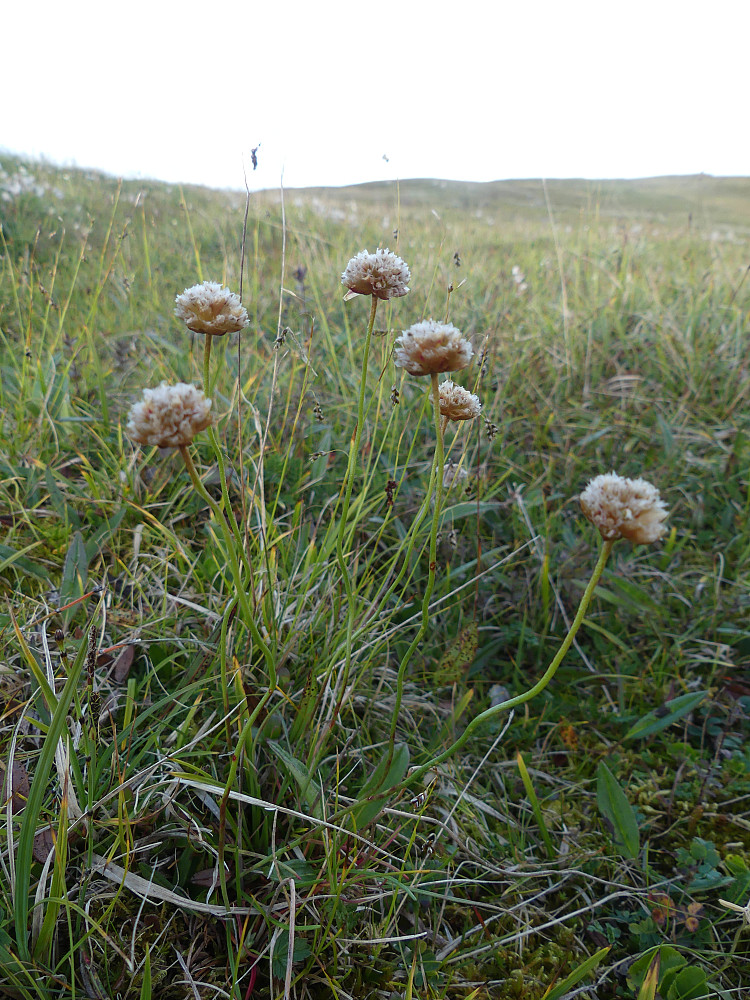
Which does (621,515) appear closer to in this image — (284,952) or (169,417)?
(169,417)

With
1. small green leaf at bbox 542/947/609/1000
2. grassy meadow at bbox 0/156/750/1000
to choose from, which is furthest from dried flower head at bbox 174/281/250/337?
small green leaf at bbox 542/947/609/1000

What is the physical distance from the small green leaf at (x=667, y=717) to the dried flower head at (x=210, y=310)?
1.40 m

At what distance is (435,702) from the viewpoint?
155 centimetres

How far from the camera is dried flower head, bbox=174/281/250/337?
3.35ft

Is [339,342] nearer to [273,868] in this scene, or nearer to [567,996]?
[273,868]

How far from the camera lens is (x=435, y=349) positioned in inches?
37.0

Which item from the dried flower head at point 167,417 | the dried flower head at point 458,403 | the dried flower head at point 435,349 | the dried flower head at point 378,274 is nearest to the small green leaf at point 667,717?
the dried flower head at point 458,403

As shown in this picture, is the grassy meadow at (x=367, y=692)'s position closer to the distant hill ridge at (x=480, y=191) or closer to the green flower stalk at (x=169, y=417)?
the green flower stalk at (x=169, y=417)

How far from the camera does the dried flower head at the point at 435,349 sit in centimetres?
94

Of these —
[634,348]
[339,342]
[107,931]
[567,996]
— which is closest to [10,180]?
[339,342]

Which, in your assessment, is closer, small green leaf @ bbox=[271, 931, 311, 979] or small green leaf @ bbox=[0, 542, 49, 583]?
small green leaf @ bbox=[271, 931, 311, 979]

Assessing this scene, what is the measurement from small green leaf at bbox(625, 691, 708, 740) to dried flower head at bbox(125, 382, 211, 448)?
1.37 metres

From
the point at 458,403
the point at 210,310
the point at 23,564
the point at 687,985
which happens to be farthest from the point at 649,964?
the point at 23,564

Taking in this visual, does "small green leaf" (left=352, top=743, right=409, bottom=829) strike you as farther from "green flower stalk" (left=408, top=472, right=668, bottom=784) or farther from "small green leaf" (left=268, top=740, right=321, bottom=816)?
"green flower stalk" (left=408, top=472, right=668, bottom=784)
